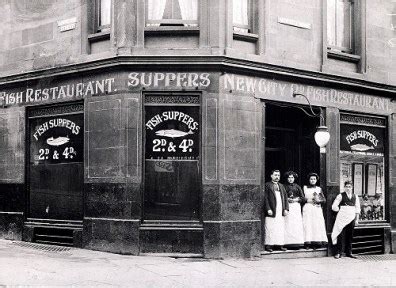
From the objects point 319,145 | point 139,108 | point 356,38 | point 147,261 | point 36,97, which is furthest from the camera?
point 356,38

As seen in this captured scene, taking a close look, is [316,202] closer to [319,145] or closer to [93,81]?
[319,145]

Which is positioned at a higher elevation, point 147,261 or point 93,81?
point 93,81

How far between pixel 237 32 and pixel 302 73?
1.92 m

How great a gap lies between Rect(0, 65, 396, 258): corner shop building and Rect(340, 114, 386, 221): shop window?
0.37 metres

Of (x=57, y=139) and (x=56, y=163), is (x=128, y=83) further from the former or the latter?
(x=56, y=163)

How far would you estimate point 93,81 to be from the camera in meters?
13.0

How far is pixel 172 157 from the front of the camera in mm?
12406

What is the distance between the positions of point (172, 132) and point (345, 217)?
452 cm

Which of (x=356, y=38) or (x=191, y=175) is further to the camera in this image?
(x=356, y=38)

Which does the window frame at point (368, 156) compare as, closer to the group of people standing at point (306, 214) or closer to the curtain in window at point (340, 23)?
the group of people standing at point (306, 214)

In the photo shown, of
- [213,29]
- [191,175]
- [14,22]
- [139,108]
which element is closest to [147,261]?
[191,175]

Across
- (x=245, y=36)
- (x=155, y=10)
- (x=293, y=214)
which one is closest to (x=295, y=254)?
(x=293, y=214)

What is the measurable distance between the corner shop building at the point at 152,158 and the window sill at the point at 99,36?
2.57ft

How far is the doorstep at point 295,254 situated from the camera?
12867 mm
